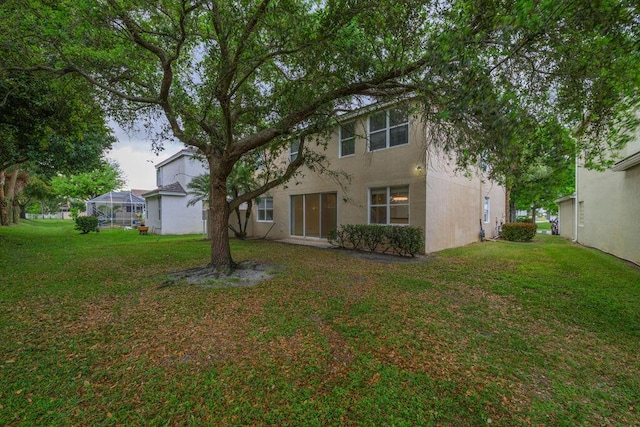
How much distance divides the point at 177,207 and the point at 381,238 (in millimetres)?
15945

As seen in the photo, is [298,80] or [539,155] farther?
[298,80]

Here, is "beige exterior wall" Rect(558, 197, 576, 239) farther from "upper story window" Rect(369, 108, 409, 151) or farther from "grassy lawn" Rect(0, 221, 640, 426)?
"upper story window" Rect(369, 108, 409, 151)

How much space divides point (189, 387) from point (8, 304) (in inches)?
177

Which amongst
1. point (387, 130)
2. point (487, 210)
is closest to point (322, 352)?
point (387, 130)

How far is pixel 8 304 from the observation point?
453cm

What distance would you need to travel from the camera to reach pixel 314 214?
13.6 metres

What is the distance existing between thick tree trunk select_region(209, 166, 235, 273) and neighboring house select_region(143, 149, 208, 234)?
1271 cm

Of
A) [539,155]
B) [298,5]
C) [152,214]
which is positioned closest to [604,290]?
[539,155]

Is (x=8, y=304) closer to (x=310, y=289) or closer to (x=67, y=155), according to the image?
(x=310, y=289)

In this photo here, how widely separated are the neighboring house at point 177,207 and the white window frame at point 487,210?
1724cm

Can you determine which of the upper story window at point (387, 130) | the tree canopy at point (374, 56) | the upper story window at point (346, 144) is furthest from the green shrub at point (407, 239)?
the upper story window at point (346, 144)

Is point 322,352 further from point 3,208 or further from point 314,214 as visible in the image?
point 3,208

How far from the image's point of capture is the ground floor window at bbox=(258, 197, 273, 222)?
1603cm

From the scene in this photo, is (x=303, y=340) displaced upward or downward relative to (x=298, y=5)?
downward
